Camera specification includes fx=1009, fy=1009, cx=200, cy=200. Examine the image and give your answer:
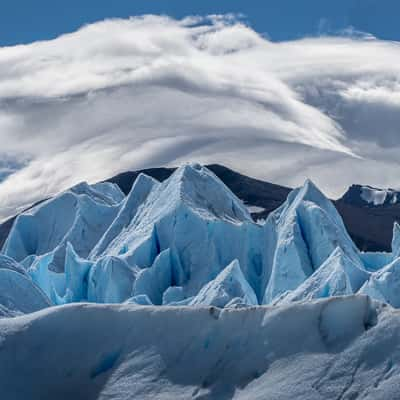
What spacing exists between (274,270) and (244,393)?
69.5 ft

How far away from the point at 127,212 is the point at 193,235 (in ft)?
14.6

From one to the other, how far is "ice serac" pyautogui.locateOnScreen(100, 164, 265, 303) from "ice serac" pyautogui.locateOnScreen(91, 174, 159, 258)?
0.59 meters

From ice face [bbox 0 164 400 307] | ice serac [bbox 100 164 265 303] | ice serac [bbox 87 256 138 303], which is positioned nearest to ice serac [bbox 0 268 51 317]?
ice face [bbox 0 164 400 307]

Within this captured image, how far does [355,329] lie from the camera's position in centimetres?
1097

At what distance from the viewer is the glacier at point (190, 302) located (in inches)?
433

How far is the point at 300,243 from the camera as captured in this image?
33219 mm

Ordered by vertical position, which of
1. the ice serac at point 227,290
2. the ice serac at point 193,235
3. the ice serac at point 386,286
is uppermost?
the ice serac at point 193,235

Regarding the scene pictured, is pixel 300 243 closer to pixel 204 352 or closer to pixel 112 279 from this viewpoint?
pixel 112 279

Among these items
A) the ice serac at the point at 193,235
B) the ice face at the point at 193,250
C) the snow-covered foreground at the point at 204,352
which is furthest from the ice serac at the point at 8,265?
the ice serac at the point at 193,235

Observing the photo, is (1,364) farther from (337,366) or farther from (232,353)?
(337,366)

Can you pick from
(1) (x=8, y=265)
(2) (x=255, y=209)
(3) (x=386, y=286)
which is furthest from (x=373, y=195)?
(1) (x=8, y=265)

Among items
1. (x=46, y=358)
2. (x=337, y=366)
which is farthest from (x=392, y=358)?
(x=46, y=358)

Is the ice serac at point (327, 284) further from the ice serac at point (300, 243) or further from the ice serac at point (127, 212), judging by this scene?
the ice serac at point (127, 212)

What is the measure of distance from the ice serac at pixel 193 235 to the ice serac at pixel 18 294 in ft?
42.5
